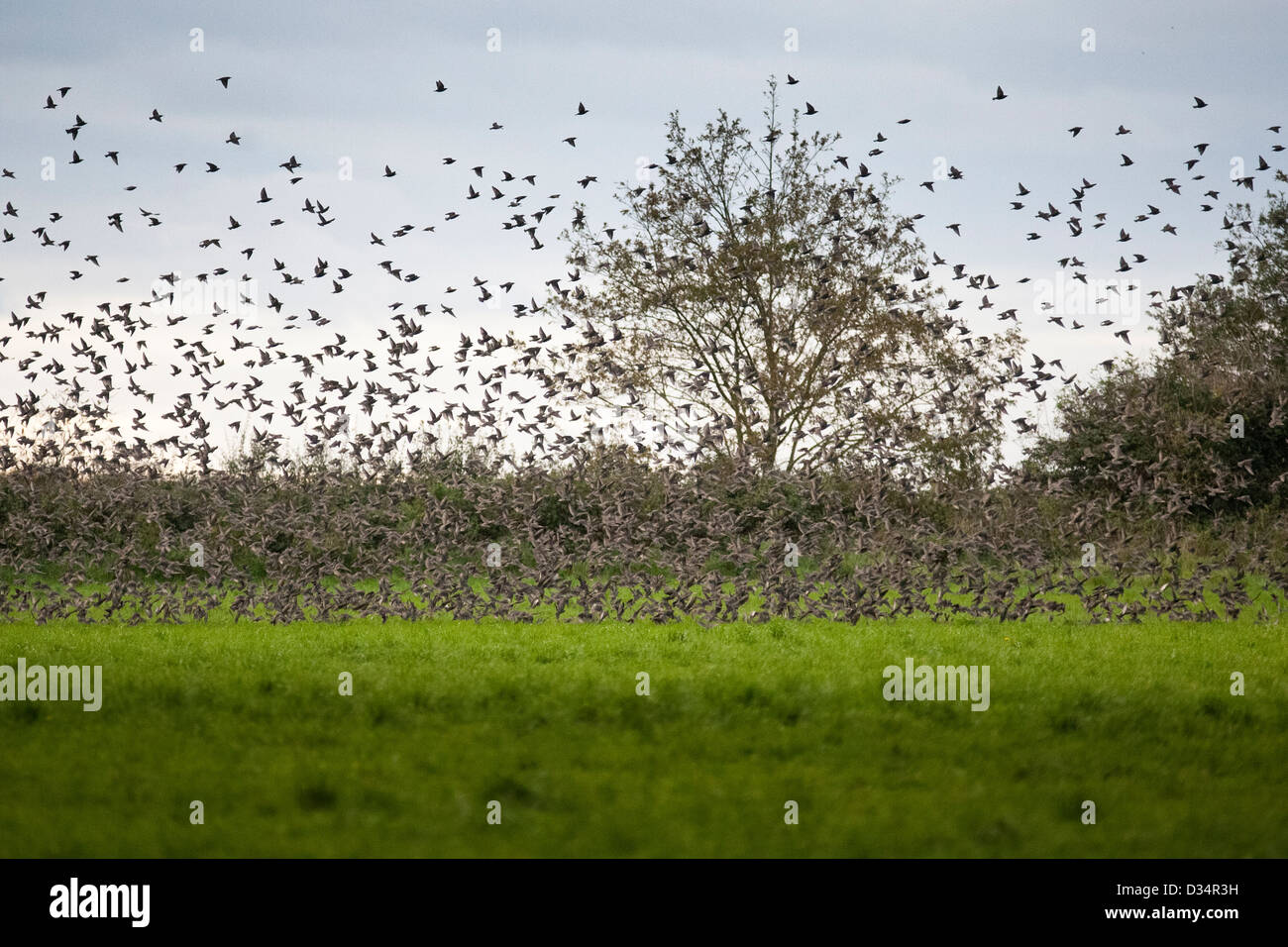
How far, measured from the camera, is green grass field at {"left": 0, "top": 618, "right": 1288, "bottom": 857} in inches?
247

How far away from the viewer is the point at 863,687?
35.0ft

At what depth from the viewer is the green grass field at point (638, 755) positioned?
627 centimetres

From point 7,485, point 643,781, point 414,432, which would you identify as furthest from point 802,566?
point 7,485

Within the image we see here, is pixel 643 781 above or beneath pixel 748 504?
beneath

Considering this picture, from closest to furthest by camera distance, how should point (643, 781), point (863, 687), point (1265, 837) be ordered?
1. point (1265, 837)
2. point (643, 781)
3. point (863, 687)

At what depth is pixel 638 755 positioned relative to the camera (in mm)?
7969
